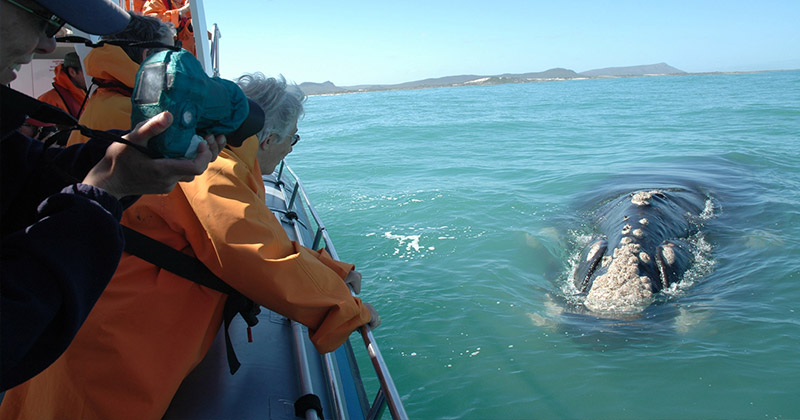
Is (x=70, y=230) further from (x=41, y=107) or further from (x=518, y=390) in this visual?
(x=518, y=390)

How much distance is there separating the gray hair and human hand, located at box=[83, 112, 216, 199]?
1457 mm

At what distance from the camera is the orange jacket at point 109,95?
2645 millimetres

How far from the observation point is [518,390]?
189 inches

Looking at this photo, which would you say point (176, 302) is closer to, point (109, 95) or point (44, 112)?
point (44, 112)

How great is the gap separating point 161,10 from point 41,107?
6.77 metres

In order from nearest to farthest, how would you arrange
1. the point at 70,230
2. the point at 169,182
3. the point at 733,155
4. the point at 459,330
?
the point at 70,230, the point at 169,182, the point at 459,330, the point at 733,155

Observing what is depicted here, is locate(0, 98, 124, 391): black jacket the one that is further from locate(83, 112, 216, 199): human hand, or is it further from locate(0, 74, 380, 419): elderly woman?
locate(0, 74, 380, 419): elderly woman

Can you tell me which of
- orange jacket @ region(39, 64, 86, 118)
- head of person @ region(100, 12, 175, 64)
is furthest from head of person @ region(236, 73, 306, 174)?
orange jacket @ region(39, 64, 86, 118)

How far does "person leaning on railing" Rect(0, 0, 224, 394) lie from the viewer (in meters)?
1.06

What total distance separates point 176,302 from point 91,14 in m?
1.11

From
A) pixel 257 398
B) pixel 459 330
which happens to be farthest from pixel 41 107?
pixel 459 330

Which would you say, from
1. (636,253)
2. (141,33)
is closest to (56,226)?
(141,33)

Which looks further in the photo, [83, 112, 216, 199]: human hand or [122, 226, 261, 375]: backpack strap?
[122, 226, 261, 375]: backpack strap

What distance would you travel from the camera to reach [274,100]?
2.79 meters
